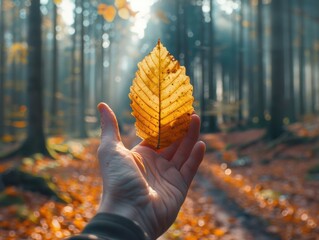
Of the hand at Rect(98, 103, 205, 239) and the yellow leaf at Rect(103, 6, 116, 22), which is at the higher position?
the yellow leaf at Rect(103, 6, 116, 22)

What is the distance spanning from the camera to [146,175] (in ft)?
6.22

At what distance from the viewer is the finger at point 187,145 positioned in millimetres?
1921

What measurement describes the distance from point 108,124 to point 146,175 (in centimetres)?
33

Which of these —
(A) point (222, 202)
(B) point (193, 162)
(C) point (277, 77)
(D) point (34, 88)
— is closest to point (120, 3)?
(B) point (193, 162)

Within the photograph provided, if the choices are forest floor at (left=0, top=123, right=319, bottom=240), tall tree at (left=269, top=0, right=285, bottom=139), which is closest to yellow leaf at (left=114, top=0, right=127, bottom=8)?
forest floor at (left=0, top=123, right=319, bottom=240)

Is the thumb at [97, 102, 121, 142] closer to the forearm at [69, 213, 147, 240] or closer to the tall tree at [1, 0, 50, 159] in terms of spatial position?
the forearm at [69, 213, 147, 240]

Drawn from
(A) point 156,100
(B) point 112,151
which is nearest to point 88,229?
(B) point 112,151

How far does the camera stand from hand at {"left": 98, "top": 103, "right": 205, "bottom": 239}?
1.69 metres

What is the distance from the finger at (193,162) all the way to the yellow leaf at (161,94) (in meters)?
0.29

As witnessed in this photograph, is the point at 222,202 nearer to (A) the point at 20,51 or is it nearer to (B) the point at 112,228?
(B) the point at 112,228

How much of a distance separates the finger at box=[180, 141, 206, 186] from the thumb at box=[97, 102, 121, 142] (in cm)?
43

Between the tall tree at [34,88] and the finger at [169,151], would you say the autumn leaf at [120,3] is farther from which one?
the tall tree at [34,88]

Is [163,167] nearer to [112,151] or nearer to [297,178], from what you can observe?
[112,151]

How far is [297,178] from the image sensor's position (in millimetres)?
8883
